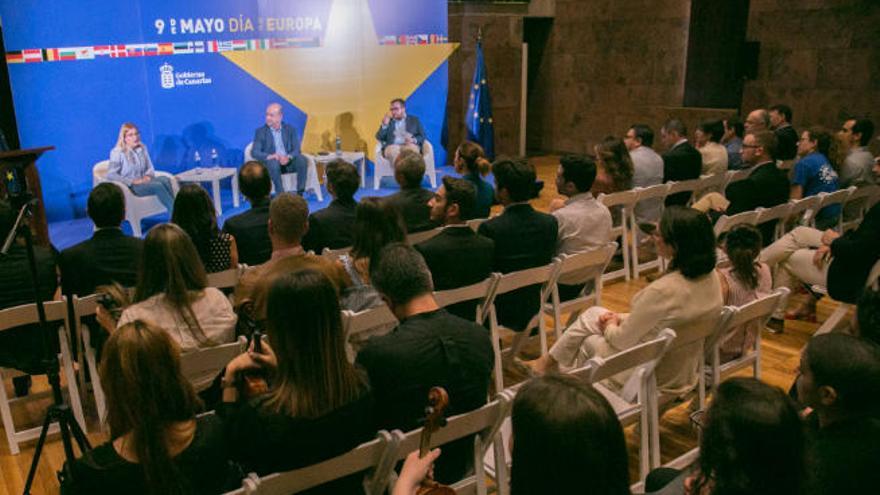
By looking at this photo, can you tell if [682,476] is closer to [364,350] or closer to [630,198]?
[364,350]

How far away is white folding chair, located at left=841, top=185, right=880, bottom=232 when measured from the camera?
18.7 feet

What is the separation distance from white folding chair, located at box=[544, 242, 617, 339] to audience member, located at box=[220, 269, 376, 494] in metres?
1.90

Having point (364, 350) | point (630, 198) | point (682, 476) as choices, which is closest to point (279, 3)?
point (630, 198)

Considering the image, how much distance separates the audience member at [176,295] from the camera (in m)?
2.82

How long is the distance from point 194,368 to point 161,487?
866mm

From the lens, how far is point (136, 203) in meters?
7.15

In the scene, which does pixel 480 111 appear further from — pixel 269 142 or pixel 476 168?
A: pixel 476 168

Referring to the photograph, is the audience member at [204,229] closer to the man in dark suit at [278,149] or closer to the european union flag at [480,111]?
the man in dark suit at [278,149]

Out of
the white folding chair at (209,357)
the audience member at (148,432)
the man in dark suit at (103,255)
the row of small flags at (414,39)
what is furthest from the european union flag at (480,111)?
the audience member at (148,432)

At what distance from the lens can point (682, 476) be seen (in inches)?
76.2

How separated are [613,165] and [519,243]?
7.15ft

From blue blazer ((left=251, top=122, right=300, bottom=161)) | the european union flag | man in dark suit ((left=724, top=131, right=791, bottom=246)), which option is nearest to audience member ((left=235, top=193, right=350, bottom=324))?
man in dark suit ((left=724, top=131, right=791, bottom=246))

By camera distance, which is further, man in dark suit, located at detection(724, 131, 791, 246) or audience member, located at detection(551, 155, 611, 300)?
man in dark suit, located at detection(724, 131, 791, 246)

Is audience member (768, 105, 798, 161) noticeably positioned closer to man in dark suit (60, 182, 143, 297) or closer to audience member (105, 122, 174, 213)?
man in dark suit (60, 182, 143, 297)
